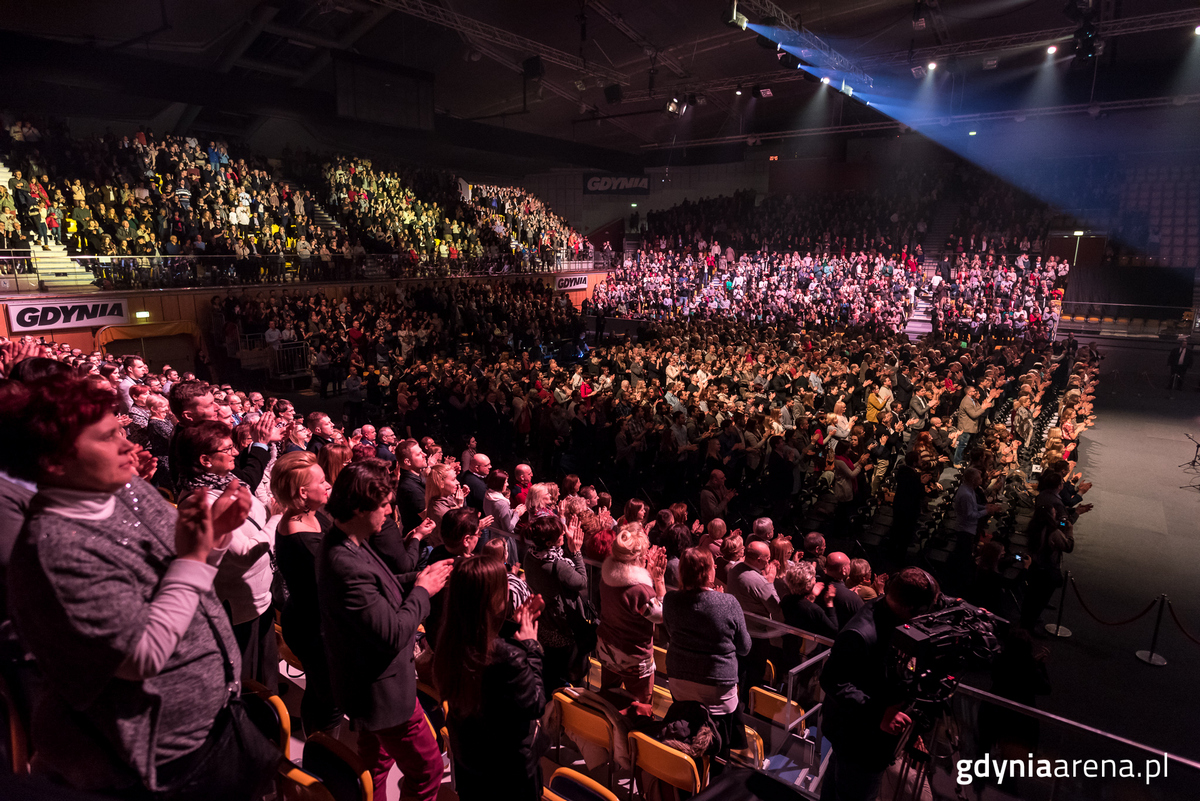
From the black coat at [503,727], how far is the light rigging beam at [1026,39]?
62.4ft

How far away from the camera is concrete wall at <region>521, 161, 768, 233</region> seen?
29.0 meters

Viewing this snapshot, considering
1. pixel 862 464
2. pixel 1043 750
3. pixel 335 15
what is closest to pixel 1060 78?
pixel 862 464

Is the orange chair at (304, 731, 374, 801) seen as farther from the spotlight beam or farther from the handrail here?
the spotlight beam

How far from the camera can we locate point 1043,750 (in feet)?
11.6

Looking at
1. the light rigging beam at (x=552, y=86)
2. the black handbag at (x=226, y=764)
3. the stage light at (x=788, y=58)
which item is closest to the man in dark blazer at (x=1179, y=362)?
the stage light at (x=788, y=58)

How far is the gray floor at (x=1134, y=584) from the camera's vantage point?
4738 mm

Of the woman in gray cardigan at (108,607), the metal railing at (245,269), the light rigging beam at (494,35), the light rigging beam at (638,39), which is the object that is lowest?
the woman in gray cardigan at (108,607)

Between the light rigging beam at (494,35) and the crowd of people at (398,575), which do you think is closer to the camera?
the crowd of people at (398,575)

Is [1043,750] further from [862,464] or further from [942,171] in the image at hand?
[942,171]

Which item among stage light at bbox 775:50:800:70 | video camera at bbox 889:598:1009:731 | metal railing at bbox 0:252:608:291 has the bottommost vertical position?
video camera at bbox 889:598:1009:731

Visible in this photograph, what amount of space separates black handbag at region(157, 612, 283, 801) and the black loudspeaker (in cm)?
2097

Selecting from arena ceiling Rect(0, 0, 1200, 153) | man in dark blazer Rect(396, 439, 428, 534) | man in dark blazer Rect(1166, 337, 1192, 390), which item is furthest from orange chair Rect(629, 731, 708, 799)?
man in dark blazer Rect(1166, 337, 1192, 390)

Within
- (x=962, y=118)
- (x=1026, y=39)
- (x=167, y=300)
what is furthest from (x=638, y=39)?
(x=167, y=300)

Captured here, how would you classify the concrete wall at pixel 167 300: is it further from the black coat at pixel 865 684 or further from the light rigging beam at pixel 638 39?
the black coat at pixel 865 684
